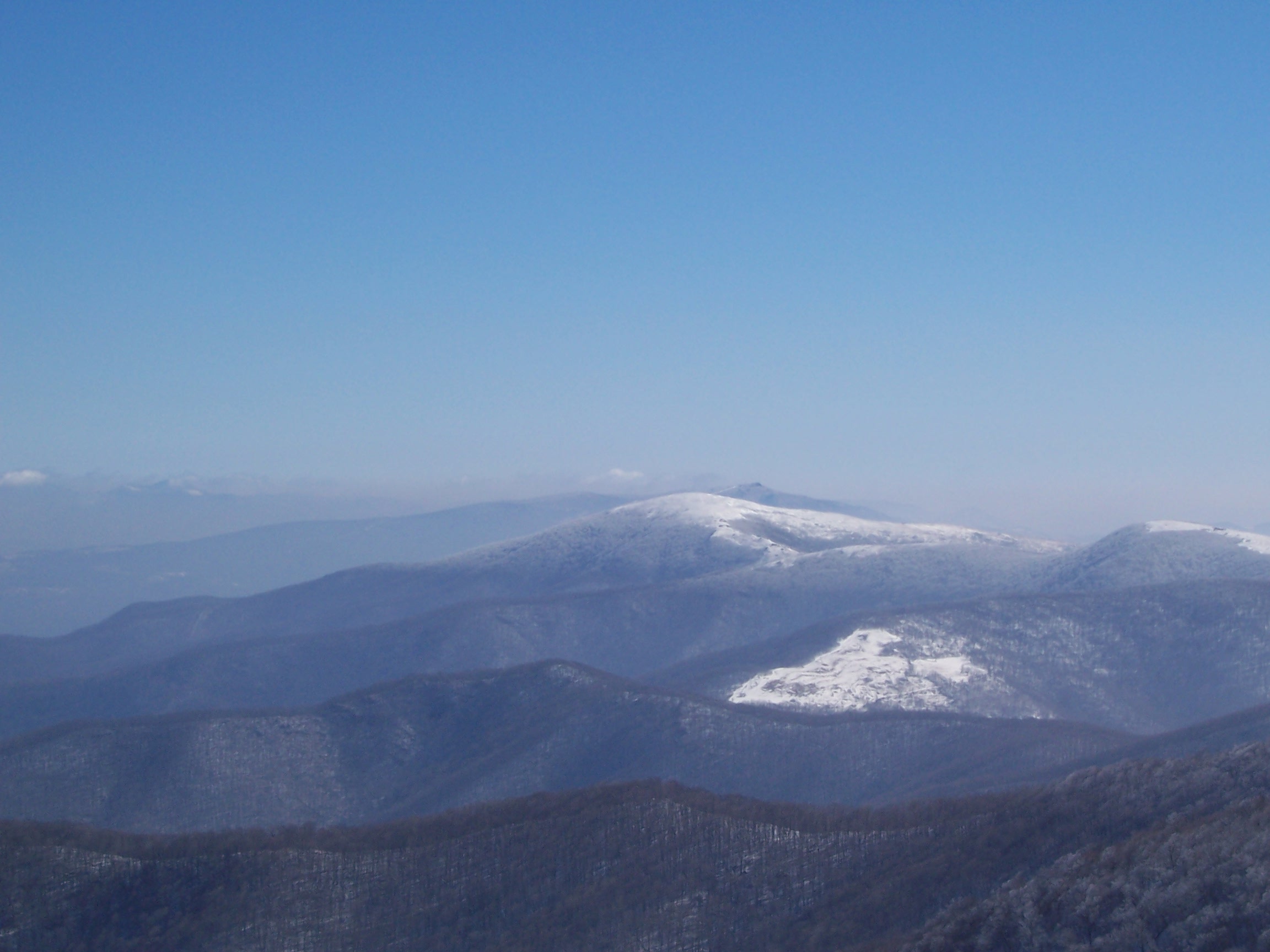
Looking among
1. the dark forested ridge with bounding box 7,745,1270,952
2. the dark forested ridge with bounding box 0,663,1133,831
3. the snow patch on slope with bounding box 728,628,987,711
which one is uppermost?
the dark forested ridge with bounding box 7,745,1270,952

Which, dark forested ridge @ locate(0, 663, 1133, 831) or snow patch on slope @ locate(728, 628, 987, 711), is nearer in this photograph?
dark forested ridge @ locate(0, 663, 1133, 831)

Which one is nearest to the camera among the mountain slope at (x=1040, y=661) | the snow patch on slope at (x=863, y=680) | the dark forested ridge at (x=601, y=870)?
the dark forested ridge at (x=601, y=870)

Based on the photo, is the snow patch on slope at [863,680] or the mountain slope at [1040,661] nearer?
the snow patch on slope at [863,680]

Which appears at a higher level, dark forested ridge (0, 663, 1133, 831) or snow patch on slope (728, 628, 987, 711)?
snow patch on slope (728, 628, 987, 711)

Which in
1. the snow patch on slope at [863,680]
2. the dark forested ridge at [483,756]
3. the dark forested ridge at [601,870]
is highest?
the dark forested ridge at [601,870]

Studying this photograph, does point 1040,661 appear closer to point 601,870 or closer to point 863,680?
point 863,680

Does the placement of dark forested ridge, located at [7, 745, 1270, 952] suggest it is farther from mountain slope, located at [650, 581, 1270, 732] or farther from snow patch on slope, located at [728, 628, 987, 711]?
mountain slope, located at [650, 581, 1270, 732]

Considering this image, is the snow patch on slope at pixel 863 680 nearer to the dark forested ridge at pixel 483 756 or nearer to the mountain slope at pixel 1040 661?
the mountain slope at pixel 1040 661

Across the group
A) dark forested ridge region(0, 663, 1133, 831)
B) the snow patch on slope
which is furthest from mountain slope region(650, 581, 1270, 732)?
dark forested ridge region(0, 663, 1133, 831)

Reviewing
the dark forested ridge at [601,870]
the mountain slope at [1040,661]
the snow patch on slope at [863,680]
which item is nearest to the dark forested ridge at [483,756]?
the snow patch on slope at [863,680]
